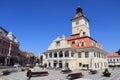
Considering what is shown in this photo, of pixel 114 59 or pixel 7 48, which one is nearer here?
pixel 7 48

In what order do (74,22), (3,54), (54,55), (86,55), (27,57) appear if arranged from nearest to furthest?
(86,55), (54,55), (3,54), (74,22), (27,57)

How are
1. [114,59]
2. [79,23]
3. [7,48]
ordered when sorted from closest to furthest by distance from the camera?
A: 1. [79,23]
2. [7,48]
3. [114,59]

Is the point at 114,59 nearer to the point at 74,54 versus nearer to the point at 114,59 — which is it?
the point at 114,59

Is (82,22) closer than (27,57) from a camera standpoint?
Yes

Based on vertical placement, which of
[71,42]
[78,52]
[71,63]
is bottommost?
[71,63]

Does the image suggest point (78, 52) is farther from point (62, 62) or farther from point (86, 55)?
point (62, 62)

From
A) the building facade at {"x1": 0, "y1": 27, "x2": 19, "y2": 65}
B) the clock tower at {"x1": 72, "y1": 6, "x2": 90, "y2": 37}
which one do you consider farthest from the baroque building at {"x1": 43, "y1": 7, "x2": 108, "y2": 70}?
the building facade at {"x1": 0, "y1": 27, "x2": 19, "y2": 65}

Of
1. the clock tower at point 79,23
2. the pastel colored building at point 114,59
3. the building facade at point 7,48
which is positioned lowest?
the pastel colored building at point 114,59

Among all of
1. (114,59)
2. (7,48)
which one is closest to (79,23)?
(7,48)

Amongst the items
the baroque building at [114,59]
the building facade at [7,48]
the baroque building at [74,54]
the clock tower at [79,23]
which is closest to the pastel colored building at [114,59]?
the baroque building at [114,59]

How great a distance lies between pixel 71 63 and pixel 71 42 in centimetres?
779

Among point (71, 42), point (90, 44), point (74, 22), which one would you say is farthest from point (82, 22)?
point (90, 44)

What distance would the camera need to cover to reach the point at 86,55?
4191 centimetres

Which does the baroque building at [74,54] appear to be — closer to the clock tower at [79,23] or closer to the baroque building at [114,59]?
the clock tower at [79,23]
